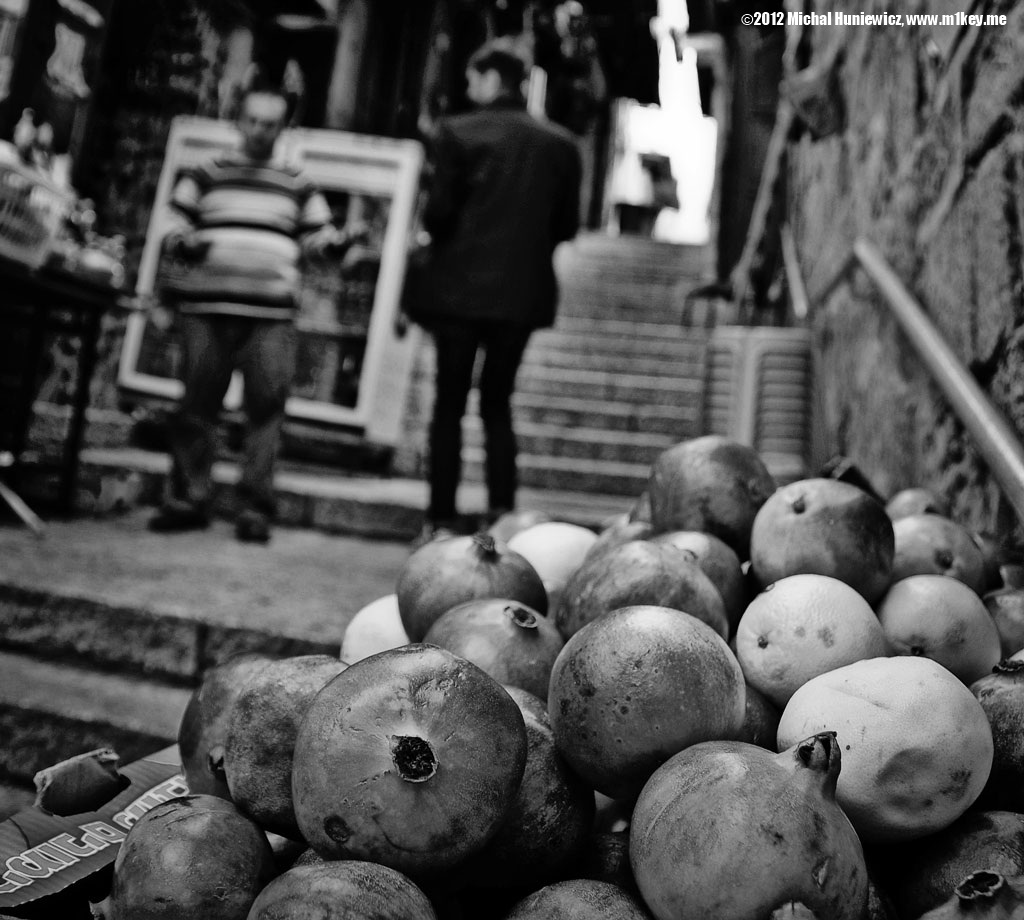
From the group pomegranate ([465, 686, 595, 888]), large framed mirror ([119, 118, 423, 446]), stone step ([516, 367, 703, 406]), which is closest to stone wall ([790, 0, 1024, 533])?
pomegranate ([465, 686, 595, 888])

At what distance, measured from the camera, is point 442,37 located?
27.1ft

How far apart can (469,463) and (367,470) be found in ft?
2.58

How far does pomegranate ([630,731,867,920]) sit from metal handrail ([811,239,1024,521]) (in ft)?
3.56

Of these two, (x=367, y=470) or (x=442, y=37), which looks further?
(x=442, y=37)

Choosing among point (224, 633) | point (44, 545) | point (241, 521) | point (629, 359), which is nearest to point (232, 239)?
point (241, 521)

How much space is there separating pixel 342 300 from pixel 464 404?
308cm

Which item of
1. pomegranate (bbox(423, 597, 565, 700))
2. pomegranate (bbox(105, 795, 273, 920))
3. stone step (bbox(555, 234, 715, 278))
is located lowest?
pomegranate (bbox(105, 795, 273, 920))

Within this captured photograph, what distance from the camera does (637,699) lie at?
80 cm

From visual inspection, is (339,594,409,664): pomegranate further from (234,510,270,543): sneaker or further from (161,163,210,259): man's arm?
(161,163,210,259): man's arm

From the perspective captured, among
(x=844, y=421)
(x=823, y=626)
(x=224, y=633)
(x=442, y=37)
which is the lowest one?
(x=224, y=633)

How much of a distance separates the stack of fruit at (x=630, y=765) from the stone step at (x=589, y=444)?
3942 millimetres

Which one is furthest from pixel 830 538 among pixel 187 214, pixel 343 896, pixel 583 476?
pixel 583 476

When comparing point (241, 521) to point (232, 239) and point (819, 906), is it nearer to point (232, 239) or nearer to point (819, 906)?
point (232, 239)

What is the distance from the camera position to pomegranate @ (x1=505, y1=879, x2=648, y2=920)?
685 millimetres
